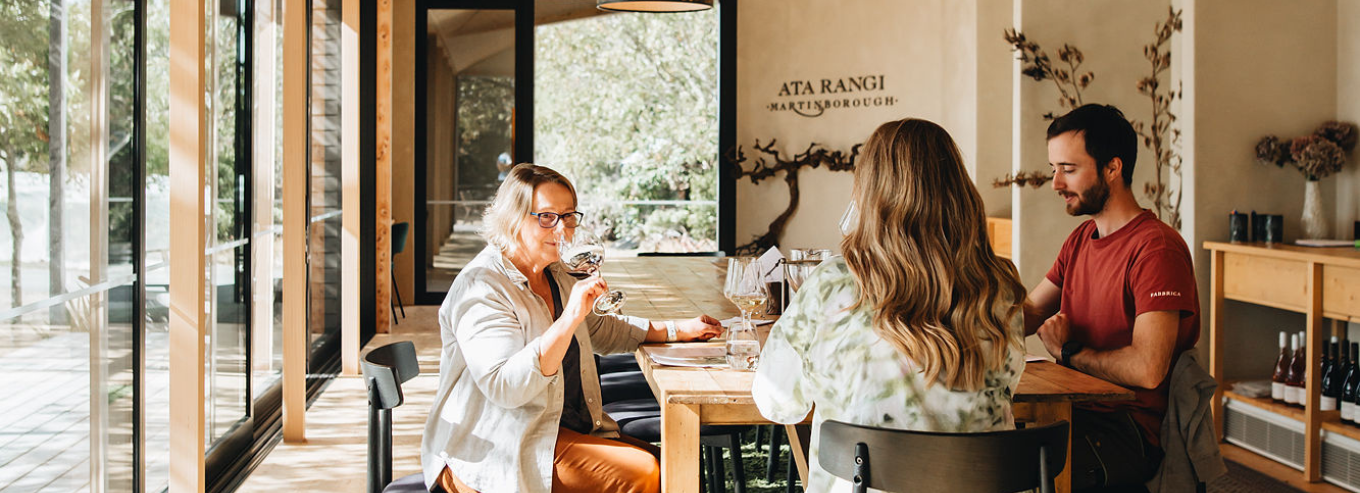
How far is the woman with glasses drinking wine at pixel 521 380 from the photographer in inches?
98.3

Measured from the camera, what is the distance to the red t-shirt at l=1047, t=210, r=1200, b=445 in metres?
2.76

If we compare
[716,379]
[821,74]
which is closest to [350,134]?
[821,74]

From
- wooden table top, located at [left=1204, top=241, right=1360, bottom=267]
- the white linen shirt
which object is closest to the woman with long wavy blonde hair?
the white linen shirt

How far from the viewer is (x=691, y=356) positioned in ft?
8.91

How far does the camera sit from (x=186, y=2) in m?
3.18

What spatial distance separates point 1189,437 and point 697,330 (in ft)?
4.06

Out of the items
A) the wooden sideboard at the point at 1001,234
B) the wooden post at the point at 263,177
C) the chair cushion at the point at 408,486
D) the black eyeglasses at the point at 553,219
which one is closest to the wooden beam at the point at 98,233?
the chair cushion at the point at 408,486

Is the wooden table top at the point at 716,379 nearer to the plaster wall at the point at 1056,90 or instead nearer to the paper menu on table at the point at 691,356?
the paper menu on table at the point at 691,356

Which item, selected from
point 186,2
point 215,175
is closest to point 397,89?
point 215,175

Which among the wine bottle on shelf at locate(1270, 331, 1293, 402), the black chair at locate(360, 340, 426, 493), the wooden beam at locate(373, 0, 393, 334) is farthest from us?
the wooden beam at locate(373, 0, 393, 334)

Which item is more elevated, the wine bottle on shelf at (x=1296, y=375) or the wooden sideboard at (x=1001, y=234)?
the wooden sideboard at (x=1001, y=234)

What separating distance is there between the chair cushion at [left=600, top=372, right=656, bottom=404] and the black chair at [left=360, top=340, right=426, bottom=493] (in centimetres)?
101

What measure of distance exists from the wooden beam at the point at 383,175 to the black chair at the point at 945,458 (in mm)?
6361

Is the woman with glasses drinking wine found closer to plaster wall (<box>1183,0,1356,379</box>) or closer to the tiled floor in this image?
the tiled floor
